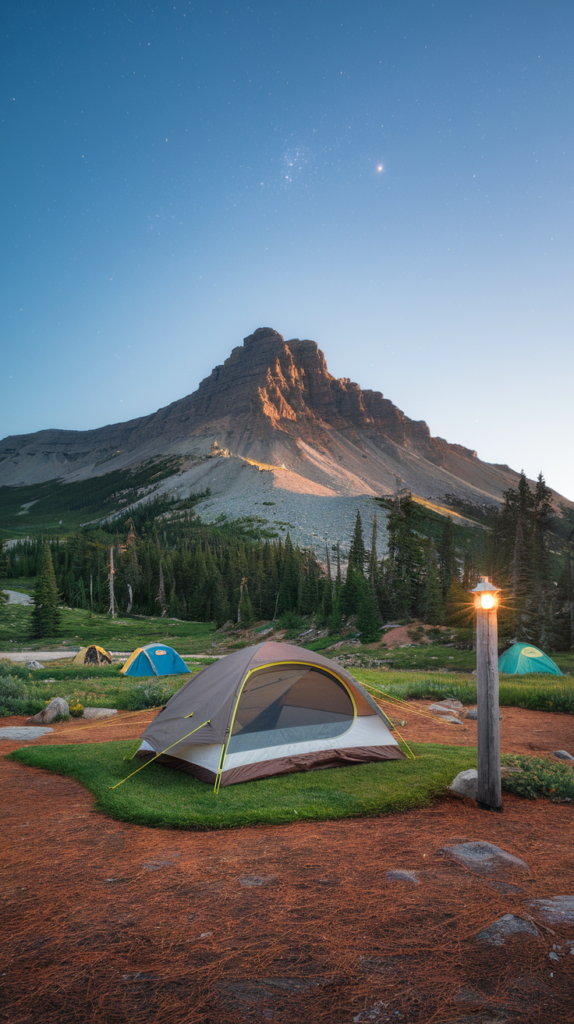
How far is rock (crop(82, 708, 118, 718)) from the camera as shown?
1387 cm

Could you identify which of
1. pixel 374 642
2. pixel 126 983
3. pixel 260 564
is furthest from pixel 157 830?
pixel 260 564

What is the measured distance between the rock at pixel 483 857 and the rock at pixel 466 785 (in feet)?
5.32

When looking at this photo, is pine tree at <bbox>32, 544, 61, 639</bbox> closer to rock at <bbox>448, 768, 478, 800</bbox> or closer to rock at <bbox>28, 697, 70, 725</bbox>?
rock at <bbox>28, 697, 70, 725</bbox>

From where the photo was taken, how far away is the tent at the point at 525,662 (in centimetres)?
1998

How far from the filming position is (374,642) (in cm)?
3528

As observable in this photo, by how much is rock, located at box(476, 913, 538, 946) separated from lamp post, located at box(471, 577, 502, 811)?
2677 millimetres

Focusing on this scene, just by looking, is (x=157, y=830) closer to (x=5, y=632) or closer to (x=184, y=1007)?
(x=184, y=1007)

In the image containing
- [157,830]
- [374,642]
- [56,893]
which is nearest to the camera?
[56,893]

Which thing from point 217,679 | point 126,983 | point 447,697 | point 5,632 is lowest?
point 5,632

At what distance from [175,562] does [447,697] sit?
72664mm

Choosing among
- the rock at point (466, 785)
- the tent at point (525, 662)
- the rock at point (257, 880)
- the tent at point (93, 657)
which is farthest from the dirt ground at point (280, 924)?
the tent at point (93, 657)

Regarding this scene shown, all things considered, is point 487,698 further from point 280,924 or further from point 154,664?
point 154,664

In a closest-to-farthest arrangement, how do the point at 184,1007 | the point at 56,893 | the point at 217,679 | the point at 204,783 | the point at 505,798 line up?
the point at 184,1007
the point at 56,893
the point at 505,798
the point at 204,783
the point at 217,679

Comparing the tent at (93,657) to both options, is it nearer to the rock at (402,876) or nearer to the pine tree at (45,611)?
the pine tree at (45,611)
